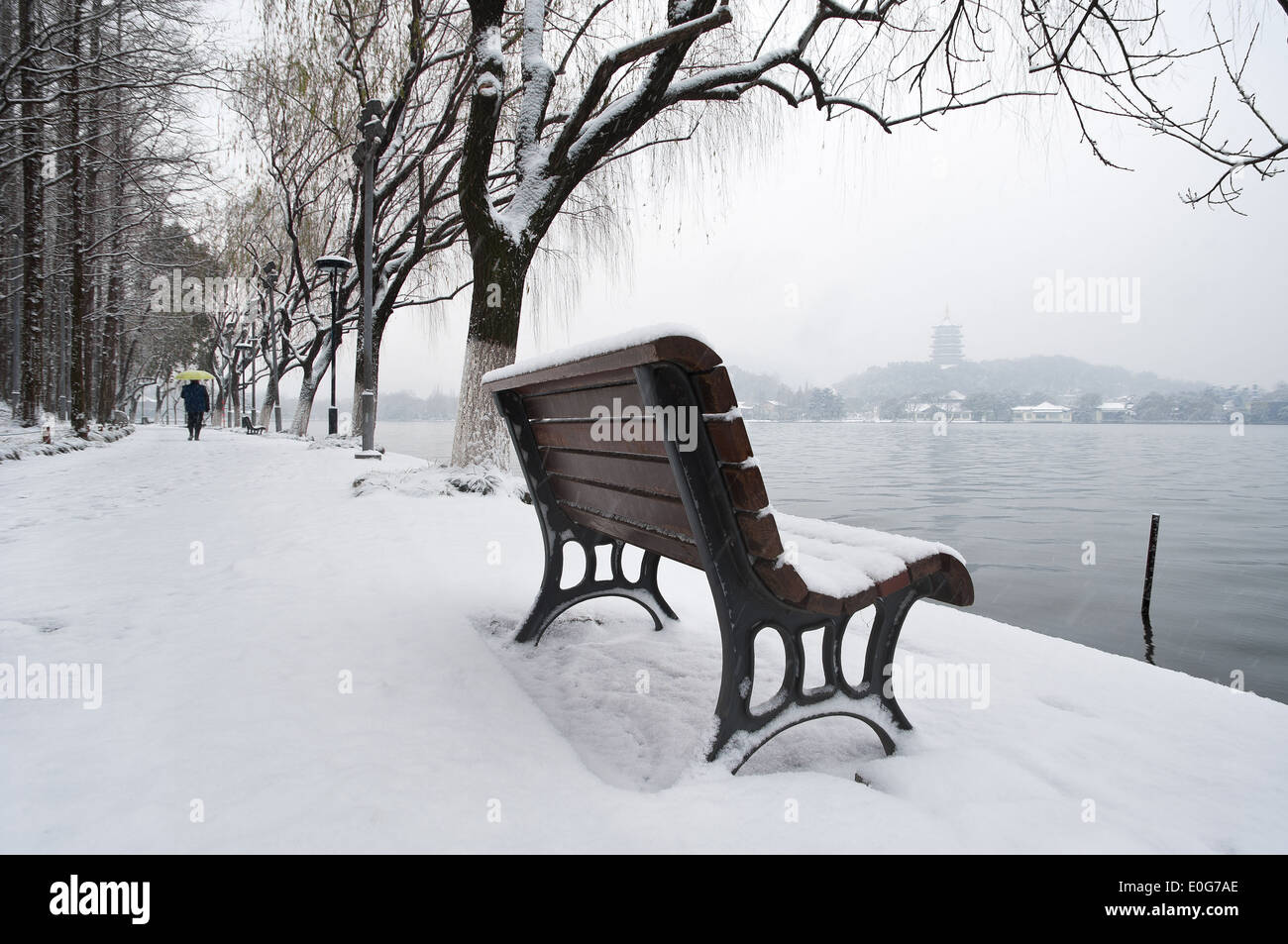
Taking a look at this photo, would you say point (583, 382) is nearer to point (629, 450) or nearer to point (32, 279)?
point (629, 450)

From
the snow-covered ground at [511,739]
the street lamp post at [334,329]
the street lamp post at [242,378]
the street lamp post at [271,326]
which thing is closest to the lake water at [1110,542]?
the snow-covered ground at [511,739]

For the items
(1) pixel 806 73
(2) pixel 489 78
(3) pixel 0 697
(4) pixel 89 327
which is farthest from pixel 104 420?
(3) pixel 0 697

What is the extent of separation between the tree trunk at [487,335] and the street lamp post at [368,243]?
4305 millimetres

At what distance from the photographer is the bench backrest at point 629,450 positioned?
1640 millimetres

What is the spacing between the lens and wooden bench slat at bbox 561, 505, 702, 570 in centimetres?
210

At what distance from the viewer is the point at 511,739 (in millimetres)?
2051

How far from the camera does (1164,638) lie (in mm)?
6348

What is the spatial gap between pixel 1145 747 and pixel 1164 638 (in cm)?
503

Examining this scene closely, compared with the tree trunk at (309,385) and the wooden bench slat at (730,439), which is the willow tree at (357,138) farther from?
the wooden bench slat at (730,439)

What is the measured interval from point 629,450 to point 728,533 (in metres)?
0.44

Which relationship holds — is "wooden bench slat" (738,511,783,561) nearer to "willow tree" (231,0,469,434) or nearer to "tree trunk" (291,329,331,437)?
"willow tree" (231,0,469,434)

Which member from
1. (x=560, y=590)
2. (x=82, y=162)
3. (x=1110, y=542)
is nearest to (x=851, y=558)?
(x=560, y=590)

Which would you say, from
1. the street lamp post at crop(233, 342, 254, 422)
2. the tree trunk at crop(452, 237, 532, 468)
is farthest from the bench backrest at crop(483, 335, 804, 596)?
the street lamp post at crop(233, 342, 254, 422)
